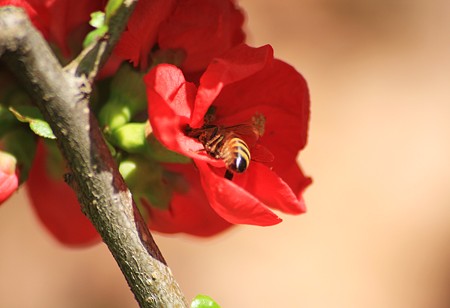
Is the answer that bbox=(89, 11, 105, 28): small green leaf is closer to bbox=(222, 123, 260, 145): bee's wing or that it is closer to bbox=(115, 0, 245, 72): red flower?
bbox=(115, 0, 245, 72): red flower

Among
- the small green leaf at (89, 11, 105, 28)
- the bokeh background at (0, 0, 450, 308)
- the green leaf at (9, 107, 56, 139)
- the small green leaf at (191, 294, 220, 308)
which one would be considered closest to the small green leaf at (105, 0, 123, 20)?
the small green leaf at (89, 11, 105, 28)

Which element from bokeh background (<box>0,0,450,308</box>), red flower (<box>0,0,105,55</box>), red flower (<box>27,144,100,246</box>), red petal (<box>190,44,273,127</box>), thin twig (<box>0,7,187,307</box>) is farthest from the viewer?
bokeh background (<box>0,0,450,308</box>)

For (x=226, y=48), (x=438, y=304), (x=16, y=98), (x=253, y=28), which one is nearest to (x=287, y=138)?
(x=226, y=48)

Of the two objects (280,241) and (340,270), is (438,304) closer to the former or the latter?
(340,270)

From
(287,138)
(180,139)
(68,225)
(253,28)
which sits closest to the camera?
(180,139)

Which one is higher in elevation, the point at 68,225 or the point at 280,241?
the point at 68,225

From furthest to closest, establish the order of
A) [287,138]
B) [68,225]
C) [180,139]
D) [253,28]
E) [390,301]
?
[253,28] → [390,301] → [68,225] → [287,138] → [180,139]

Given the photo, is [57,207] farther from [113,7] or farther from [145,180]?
[113,7]

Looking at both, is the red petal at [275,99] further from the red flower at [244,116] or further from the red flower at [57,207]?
the red flower at [57,207]

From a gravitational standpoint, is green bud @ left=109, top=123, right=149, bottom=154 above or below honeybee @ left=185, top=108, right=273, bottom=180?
below
